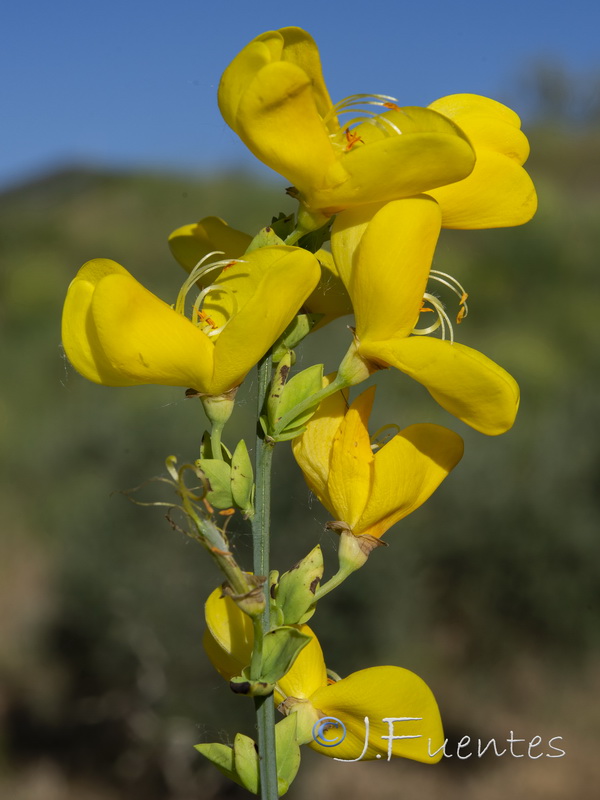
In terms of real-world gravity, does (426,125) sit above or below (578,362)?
above

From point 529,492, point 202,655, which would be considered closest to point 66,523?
point 202,655

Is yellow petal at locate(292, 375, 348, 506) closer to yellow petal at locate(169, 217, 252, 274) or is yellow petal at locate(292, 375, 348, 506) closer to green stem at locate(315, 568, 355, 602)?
green stem at locate(315, 568, 355, 602)

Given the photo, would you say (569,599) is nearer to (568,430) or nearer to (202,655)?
(568,430)

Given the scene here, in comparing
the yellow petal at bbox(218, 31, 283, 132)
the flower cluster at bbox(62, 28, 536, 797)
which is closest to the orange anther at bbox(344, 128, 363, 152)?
the flower cluster at bbox(62, 28, 536, 797)

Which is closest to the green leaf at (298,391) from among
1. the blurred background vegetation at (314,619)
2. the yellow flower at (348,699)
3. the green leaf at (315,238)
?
the green leaf at (315,238)

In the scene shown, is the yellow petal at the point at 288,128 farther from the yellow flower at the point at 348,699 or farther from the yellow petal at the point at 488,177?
the yellow flower at the point at 348,699

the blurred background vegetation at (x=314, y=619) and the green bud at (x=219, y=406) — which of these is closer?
the green bud at (x=219, y=406)

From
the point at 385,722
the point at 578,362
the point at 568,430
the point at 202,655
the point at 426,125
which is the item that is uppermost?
the point at 426,125
